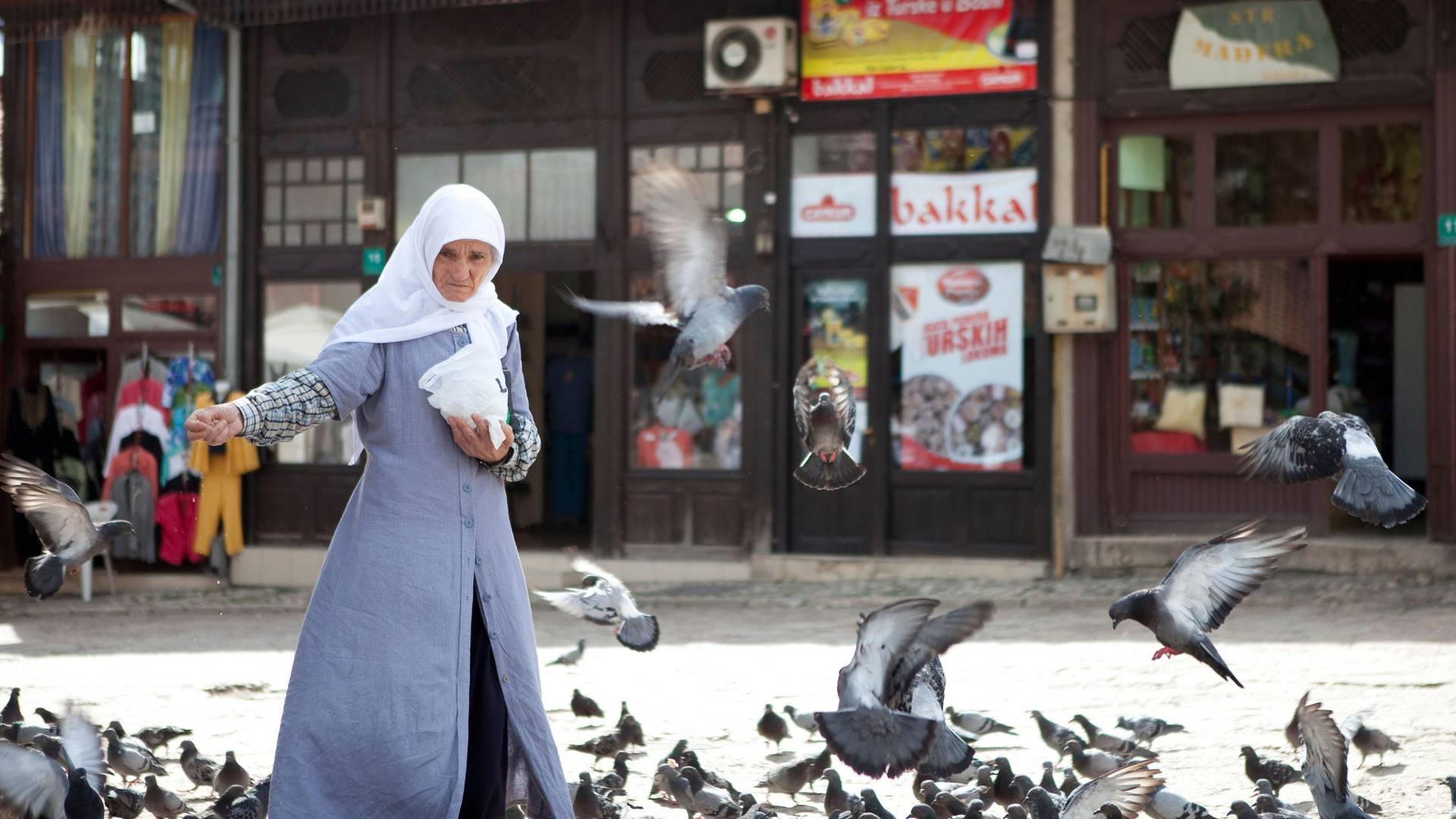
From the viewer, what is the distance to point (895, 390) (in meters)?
12.1

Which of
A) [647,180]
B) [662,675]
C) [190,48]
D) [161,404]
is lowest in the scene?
[662,675]

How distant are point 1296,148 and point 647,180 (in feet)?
20.0

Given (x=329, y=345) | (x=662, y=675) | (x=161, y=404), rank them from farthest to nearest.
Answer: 1. (x=161, y=404)
2. (x=662, y=675)
3. (x=329, y=345)

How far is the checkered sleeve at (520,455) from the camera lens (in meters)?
4.14

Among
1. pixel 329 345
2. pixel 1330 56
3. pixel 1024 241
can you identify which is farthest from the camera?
pixel 1024 241

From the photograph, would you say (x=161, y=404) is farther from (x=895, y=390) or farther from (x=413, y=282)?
(x=413, y=282)

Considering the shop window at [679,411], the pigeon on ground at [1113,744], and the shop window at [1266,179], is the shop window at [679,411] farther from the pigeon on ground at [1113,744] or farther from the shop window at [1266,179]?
the pigeon on ground at [1113,744]

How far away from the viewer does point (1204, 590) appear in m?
4.98

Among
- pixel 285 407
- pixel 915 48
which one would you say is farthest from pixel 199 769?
pixel 915 48

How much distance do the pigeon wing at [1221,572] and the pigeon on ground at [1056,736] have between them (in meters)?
1.16

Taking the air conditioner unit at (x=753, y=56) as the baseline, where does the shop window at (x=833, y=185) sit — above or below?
below

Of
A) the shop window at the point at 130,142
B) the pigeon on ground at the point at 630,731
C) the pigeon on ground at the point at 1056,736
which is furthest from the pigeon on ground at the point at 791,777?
the shop window at the point at 130,142

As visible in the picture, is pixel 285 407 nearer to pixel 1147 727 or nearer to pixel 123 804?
pixel 123 804

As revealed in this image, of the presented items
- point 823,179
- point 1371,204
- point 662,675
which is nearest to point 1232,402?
point 1371,204
